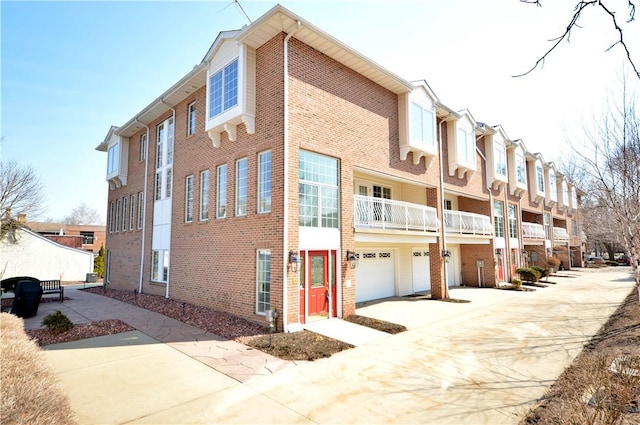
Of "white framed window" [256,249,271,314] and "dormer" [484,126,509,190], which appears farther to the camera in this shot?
"dormer" [484,126,509,190]

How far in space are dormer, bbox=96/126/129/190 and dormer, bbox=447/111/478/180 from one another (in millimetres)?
20470

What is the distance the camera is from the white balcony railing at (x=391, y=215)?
13180 millimetres

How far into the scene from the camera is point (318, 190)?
1171cm

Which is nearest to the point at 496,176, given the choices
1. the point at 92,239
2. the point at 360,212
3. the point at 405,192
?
the point at 405,192

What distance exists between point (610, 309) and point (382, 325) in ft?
34.2

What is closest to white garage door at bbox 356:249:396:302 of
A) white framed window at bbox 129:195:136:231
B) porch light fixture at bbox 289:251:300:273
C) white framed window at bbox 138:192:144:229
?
porch light fixture at bbox 289:251:300:273

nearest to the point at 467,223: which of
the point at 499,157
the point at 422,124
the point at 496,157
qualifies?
the point at 496,157

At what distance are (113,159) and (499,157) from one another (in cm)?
2659

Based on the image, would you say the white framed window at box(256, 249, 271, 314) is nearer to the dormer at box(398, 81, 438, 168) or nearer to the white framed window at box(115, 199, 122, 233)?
the dormer at box(398, 81, 438, 168)

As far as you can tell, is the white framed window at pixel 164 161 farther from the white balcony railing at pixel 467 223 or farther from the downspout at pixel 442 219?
the white balcony railing at pixel 467 223

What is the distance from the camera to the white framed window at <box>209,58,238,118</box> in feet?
40.1

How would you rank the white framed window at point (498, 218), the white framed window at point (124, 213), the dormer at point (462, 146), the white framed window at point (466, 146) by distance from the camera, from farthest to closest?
the white framed window at point (498, 218)
the white framed window at point (124, 213)
the white framed window at point (466, 146)
the dormer at point (462, 146)

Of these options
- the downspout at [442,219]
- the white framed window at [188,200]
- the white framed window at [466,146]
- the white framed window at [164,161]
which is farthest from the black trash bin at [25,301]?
the white framed window at [466,146]

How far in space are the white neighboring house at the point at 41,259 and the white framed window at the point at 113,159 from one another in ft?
42.3
